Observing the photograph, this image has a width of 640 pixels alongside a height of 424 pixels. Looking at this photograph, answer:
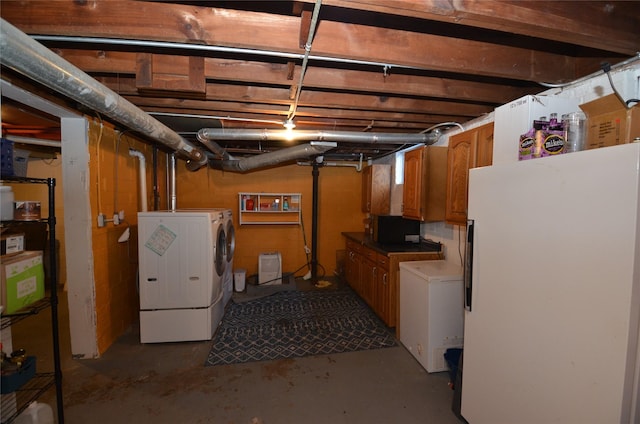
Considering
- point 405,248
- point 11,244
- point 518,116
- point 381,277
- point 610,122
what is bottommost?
point 381,277

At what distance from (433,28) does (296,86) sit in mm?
955

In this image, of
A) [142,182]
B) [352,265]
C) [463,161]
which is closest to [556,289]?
[463,161]

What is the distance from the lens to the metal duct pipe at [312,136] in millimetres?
2764

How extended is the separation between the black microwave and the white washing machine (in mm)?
2111

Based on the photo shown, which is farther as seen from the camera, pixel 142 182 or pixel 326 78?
pixel 142 182

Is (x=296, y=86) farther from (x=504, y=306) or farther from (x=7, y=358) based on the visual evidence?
(x=7, y=358)

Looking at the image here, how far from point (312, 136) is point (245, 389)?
247 centimetres

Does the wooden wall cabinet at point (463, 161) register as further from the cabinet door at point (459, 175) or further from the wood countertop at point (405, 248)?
the wood countertop at point (405, 248)

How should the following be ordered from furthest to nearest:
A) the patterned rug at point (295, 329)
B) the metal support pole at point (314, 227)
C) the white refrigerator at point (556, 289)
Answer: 1. the metal support pole at point (314, 227)
2. the patterned rug at point (295, 329)
3. the white refrigerator at point (556, 289)

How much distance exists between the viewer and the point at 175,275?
266 cm

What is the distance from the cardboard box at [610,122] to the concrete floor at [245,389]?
1.92 meters

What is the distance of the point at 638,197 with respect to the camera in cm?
86

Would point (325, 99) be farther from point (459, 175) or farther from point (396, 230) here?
point (396, 230)

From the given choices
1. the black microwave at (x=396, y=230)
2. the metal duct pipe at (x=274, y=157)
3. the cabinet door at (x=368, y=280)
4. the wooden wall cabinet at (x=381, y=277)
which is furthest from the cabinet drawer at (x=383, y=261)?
the metal duct pipe at (x=274, y=157)
